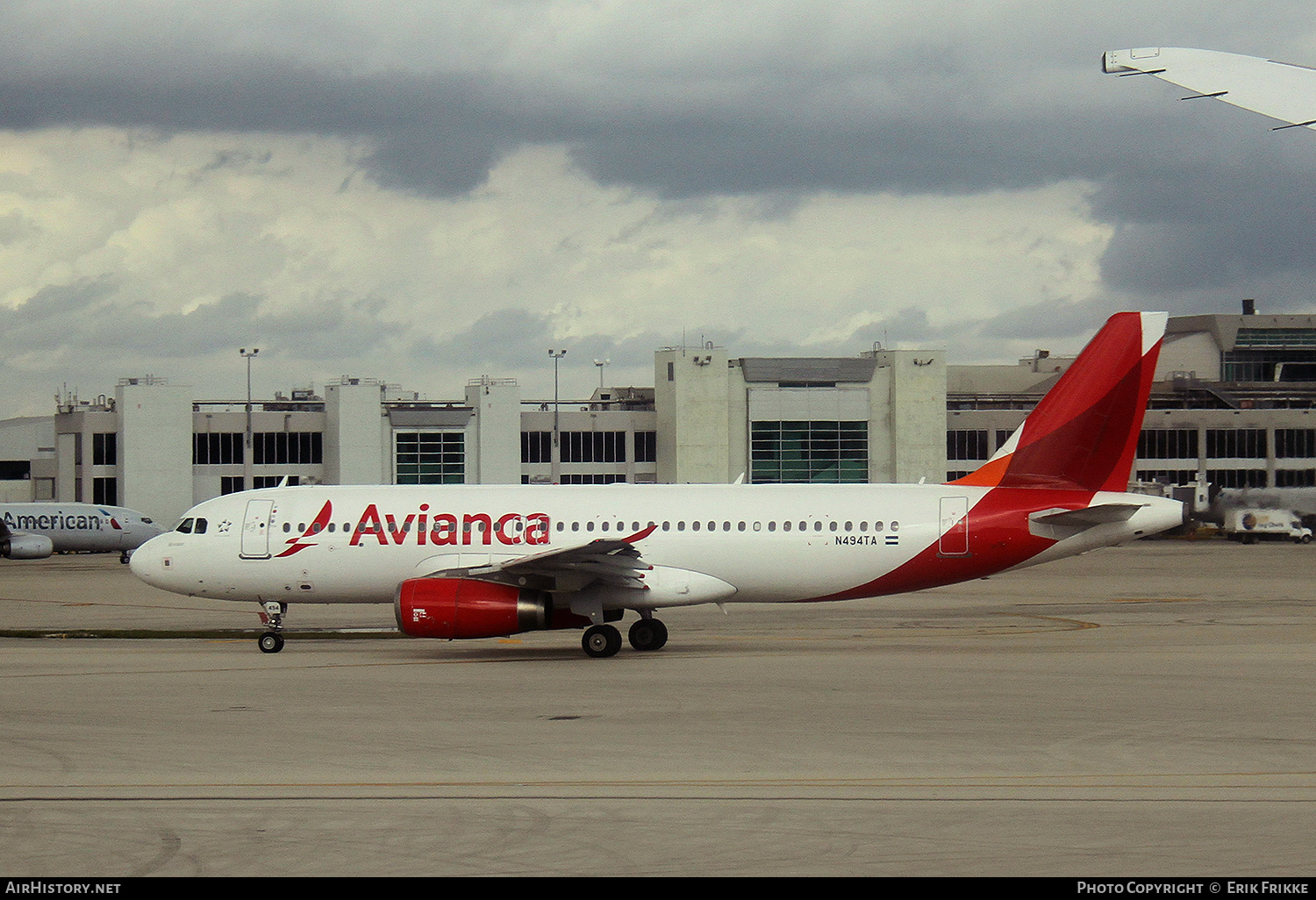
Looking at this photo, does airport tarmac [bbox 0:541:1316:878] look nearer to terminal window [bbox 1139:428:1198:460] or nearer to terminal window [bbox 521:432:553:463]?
terminal window [bbox 521:432:553:463]

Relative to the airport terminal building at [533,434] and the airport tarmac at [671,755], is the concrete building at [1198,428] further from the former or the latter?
the airport tarmac at [671,755]

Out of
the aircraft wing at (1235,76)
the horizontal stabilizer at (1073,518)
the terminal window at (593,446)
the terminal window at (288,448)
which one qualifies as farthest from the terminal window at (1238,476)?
the aircraft wing at (1235,76)

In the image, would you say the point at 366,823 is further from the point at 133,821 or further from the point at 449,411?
the point at 449,411

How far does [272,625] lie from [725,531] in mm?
9961

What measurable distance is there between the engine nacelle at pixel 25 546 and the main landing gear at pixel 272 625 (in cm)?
5510

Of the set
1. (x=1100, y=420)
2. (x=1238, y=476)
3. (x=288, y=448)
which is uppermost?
(x=288, y=448)

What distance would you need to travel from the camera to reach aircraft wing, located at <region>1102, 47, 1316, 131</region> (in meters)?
10.0

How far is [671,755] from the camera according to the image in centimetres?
1638

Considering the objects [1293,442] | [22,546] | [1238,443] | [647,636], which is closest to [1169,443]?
[1238,443]

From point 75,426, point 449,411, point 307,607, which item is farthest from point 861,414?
point 307,607

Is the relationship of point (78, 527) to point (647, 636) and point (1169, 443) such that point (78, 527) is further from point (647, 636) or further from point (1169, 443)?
point (1169, 443)

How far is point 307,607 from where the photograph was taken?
44312 millimetres

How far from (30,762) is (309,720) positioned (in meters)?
4.06

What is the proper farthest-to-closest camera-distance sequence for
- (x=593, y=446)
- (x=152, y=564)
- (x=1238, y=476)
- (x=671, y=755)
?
1. (x=1238, y=476)
2. (x=593, y=446)
3. (x=152, y=564)
4. (x=671, y=755)
